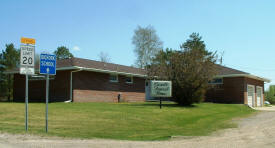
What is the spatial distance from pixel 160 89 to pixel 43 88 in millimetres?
11021

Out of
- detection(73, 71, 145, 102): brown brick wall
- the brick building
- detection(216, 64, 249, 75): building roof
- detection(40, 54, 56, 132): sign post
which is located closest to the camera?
detection(40, 54, 56, 132): sign post

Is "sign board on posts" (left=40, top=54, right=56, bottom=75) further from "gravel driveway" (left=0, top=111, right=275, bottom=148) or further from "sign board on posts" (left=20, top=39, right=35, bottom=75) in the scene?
"gravel driveway" (left=0, top=111, right=275, bottom=148)

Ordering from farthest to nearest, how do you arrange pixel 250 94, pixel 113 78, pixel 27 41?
pixel 250 94 < pixel 113 78 < pixel 27 41

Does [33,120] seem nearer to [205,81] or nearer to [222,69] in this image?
[205,81]

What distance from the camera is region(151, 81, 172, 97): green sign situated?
1994 cm

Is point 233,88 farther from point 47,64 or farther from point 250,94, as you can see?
point 47,64

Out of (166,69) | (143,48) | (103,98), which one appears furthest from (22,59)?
(143,48)

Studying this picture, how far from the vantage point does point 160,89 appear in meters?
20.0

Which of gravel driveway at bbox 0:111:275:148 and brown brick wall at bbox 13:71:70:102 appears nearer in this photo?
gravel driveway at bbox 0:111:275:148

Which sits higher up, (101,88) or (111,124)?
(101,88)

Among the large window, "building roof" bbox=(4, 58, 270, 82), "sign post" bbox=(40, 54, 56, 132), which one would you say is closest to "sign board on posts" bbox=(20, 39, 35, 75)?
"sign post" bbox=(40, 54, 56, 132)

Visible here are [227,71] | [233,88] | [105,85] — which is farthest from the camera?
[227,71]

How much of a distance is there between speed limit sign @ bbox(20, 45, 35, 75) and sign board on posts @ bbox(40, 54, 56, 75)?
0.52m

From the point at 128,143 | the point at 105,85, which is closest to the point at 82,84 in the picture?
the point at 105,85
